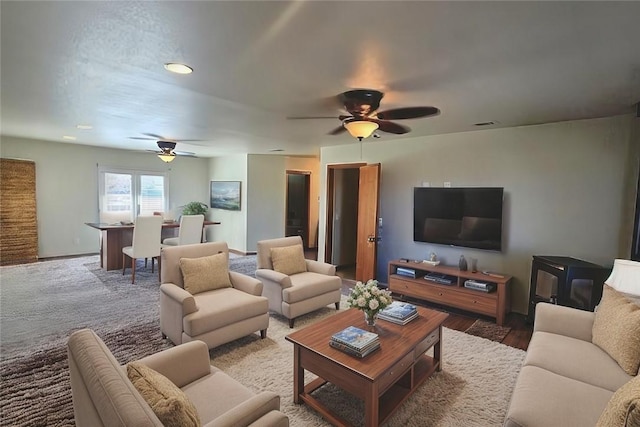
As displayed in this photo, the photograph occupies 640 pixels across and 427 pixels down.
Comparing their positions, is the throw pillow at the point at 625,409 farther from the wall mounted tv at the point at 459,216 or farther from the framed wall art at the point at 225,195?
the framed wall art at the point at 225,195

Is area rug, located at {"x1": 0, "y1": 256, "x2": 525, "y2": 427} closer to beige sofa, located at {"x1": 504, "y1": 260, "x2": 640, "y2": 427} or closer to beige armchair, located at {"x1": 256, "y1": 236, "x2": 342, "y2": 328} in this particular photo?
beige armchair, located at {"x1": 256, "y1": 236, "x2": 342, "y2": 328}

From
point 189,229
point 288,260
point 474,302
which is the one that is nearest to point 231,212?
point 189,229

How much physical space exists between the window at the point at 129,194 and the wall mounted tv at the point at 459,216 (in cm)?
618

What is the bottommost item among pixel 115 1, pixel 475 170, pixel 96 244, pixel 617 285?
pixel 96 244

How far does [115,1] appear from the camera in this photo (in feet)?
4.89

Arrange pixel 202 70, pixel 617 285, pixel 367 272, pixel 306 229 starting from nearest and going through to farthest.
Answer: pixel 202 70 < pixel 617 285 < pixel 367 272 < pixel 306 229

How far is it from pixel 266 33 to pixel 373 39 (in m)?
0.60

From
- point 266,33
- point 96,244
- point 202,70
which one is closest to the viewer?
point 266,33

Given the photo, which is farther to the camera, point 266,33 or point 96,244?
point 96,244

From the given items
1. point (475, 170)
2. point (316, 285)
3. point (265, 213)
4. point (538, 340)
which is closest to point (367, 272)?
point (316, 285)

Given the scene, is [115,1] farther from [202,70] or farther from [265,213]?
[265,213]

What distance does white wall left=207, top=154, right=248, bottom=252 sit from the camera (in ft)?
25.3

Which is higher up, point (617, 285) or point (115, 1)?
point (115, 1)

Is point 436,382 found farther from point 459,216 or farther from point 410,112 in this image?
point 459,216
